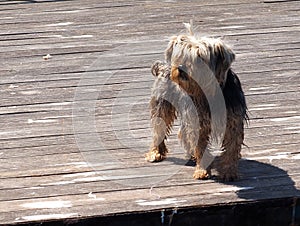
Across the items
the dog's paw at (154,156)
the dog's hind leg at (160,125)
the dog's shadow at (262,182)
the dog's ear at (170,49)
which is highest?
the dog's ear at (170,49)

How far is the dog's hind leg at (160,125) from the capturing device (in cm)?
483

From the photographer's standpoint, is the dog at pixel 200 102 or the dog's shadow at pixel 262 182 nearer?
the dog at pixel 200 102

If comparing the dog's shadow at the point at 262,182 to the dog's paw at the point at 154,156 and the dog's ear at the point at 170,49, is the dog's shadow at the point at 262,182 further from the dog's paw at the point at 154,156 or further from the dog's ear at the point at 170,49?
the dog's ear at the point at 170,49

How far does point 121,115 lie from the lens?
568 cm

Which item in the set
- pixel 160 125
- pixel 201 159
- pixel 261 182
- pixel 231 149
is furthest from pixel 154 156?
pixel 261 182

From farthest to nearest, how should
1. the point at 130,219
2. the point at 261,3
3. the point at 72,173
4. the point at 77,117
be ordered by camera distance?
the point at 261,3
the point at 77,117
the point at 72,173
the point at 130,219

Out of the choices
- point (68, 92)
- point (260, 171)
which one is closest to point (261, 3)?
point (68, 92)

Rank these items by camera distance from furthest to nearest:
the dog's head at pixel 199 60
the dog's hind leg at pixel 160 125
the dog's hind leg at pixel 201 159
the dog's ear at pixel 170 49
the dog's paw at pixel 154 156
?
the dog's paw at pixel 154 156 → the dog's hind leg at pixel 160 125 → the dog's hind leg at pixel 201 159 → the dog's ear at pixel 170 49 → the dog's head at pixel 199 60

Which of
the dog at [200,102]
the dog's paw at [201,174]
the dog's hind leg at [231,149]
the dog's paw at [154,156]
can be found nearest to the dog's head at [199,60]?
the dog at [200,102]

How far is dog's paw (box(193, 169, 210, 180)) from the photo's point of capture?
4723 millimetres

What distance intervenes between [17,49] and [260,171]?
2782 mm

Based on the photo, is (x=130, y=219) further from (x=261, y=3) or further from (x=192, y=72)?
(x=261, y=3)

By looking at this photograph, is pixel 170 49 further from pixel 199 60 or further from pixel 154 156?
pixel 154 156

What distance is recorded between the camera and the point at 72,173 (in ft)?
15.8
